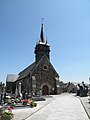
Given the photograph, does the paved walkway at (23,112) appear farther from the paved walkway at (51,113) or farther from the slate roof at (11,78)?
the slate roof at (11,78)

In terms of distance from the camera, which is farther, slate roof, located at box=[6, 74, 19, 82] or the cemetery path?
slate roof, located at box=[6, 74, 19, 82]

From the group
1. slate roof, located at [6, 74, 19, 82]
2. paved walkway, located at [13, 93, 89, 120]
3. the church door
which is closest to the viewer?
paved walkway, located at [13, 93, 89, 120]

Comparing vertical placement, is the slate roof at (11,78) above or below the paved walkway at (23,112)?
above

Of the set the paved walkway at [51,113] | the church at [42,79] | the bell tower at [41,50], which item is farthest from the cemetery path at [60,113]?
the bell tower at [41,50]

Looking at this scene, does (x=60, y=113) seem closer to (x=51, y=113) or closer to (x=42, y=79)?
(x=51, y=113)

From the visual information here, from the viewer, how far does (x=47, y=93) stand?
37625 millimetres

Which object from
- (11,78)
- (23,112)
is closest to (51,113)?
(23,112)

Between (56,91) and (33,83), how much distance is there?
622 cm

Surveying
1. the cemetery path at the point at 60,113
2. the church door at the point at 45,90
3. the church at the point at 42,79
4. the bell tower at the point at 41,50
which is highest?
the bell tower at the point at 41,50

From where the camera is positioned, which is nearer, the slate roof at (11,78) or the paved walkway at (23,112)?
the paved walkway at (23,112)

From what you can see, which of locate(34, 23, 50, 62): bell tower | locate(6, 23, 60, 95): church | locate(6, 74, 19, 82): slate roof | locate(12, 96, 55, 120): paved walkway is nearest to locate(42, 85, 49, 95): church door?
locate(6, 23, 60, 95): church

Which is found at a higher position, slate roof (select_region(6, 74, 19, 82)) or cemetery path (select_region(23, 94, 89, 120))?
slate roof (select_region(6, 74, 19, 82))

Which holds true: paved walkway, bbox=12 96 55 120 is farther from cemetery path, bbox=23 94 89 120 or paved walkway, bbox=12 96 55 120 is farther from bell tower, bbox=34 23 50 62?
bell tower, bbox=34 23 50 62

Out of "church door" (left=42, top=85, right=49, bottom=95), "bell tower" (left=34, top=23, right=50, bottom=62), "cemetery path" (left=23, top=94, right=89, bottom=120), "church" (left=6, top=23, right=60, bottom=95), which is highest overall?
"bell tower" (left=34, top=23, right=50, bottom=62)
